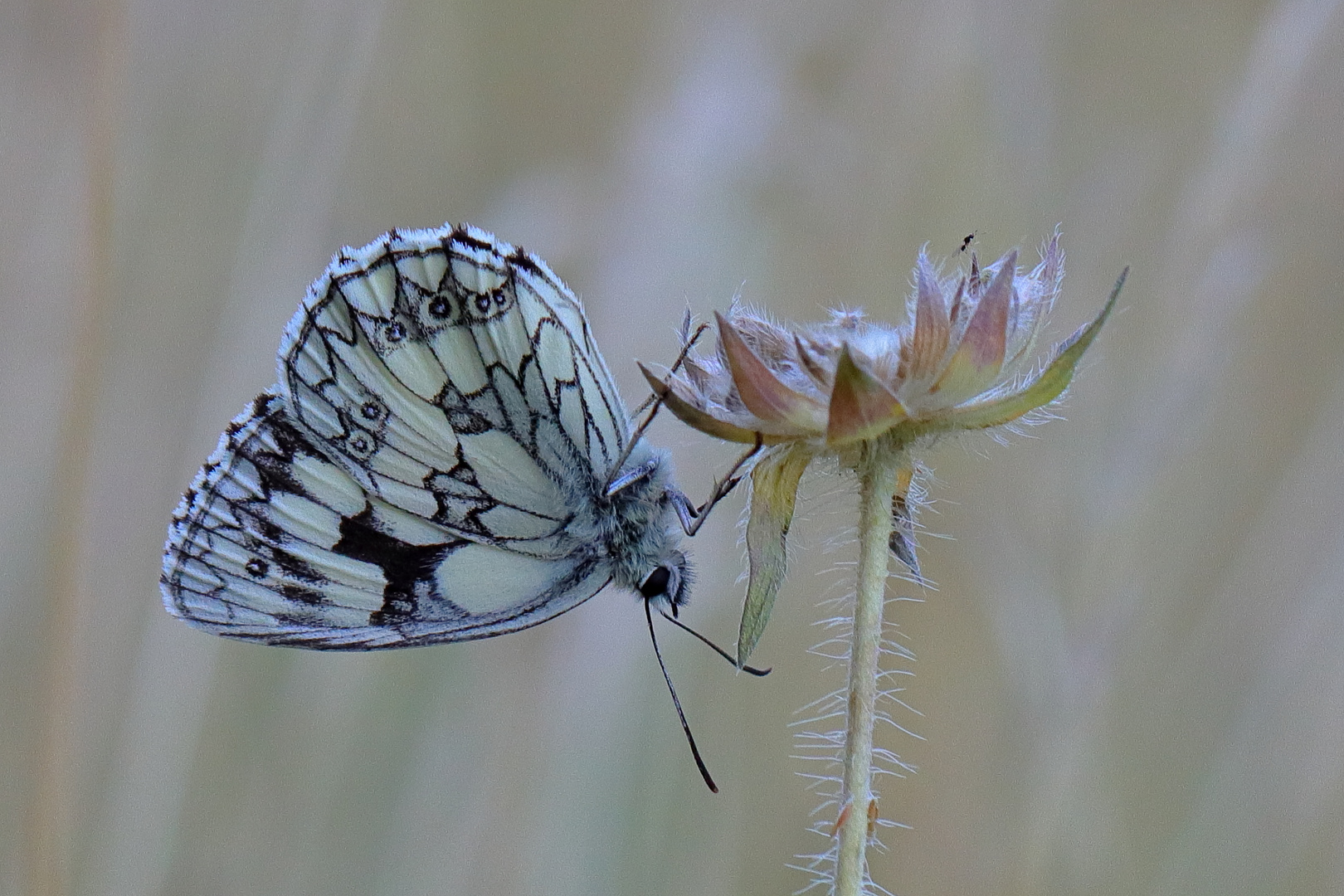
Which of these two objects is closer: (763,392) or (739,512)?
(763,392)

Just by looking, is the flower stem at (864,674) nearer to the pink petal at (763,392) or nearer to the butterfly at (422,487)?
the pink petal at (763,392)

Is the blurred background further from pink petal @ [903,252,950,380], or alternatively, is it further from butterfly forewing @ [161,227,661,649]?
pink petal @ [903,252,950,380]

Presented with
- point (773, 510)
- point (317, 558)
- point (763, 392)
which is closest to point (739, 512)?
point (317, 558)

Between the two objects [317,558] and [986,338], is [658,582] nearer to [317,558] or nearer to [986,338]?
[317,558]

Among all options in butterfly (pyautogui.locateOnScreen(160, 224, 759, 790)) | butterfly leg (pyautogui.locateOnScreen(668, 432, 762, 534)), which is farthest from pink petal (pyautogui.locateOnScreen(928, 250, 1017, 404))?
butterfly (pyautogui.locateOnScreen(160, 224, 759, 790))

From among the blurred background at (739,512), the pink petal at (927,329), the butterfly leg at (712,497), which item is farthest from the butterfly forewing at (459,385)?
the pink petal at (927,329)

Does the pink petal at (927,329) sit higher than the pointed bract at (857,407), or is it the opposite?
the pink petal at (927,329)
